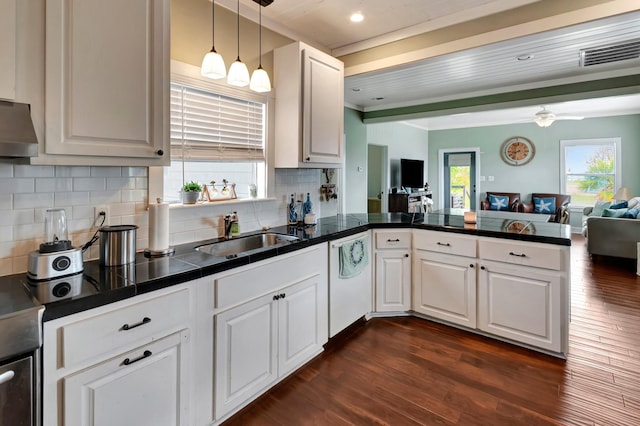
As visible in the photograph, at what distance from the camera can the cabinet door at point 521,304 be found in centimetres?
249

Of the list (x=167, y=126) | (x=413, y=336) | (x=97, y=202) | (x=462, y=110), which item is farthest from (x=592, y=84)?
(x=97, y=202)

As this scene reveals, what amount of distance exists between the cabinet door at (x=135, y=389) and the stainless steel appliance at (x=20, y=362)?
0.35 feet

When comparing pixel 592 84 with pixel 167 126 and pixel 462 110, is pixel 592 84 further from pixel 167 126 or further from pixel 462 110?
pixel 167 126

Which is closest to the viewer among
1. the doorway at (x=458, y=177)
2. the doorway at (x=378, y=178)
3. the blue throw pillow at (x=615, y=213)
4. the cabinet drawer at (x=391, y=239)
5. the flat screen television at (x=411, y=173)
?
the cabinet drawer at (x=391, y=239)

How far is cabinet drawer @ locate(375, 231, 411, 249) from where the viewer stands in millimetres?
3141

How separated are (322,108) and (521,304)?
2285mm

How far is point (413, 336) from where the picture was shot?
2.88 meters

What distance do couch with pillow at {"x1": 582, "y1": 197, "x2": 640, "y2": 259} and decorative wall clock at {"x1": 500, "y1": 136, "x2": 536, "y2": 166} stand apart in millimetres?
3342

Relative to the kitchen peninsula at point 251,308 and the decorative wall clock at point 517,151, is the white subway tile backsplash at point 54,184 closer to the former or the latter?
the kitchen peninsula at point 251,308

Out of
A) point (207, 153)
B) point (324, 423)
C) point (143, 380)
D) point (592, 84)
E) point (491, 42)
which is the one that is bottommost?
point (324, 423)

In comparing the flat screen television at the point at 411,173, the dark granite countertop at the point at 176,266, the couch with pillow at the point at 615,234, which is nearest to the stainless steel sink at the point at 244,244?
the dark granite countertop at the point at 176,266

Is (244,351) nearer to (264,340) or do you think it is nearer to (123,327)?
(264,340)

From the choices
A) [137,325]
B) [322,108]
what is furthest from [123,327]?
[322,108]

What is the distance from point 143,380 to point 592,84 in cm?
546
